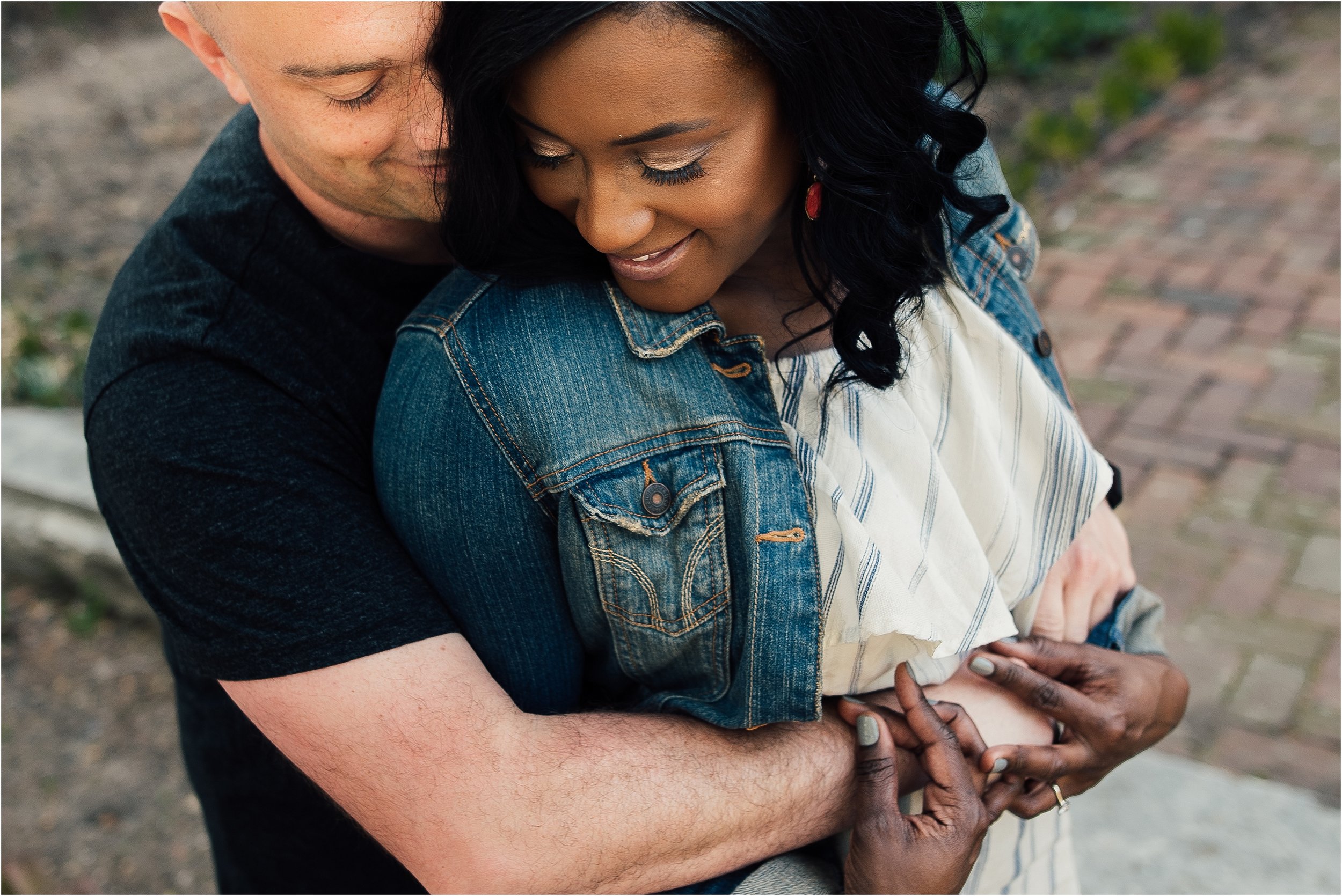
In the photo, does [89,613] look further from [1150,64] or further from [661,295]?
[1150,64]

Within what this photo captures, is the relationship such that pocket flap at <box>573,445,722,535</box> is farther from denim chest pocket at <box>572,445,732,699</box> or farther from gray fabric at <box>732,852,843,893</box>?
gray fabric at <box>732,852,843,893</box>

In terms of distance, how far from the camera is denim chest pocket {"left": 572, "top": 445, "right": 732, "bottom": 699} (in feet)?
4.50

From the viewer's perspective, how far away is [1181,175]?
5562 millimetres

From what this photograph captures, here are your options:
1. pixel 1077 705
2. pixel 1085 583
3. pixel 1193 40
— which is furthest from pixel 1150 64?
pixel 1077 705

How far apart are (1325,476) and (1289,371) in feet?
1.97

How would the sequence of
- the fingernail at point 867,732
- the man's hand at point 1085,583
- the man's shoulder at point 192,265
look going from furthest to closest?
the man's hand at point 1085,583
the fingernail at point 867,732
the man's shoulder at point 192,265

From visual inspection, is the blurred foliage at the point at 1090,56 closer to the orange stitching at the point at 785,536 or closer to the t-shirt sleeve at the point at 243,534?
the orange stitching at the point at 785,536

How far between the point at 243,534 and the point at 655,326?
566mm

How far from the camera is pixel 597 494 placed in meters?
1.36

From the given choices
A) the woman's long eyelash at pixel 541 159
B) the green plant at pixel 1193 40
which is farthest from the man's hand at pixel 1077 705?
the green plant at pixel 1193 40

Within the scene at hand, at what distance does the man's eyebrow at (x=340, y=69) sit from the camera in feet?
4.54

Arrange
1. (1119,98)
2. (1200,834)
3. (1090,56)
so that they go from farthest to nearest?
(1090,56), (1119,98), (1200,834)

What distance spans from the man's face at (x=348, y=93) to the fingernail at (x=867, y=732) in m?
0.92

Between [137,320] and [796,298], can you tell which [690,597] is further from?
[137,320]
